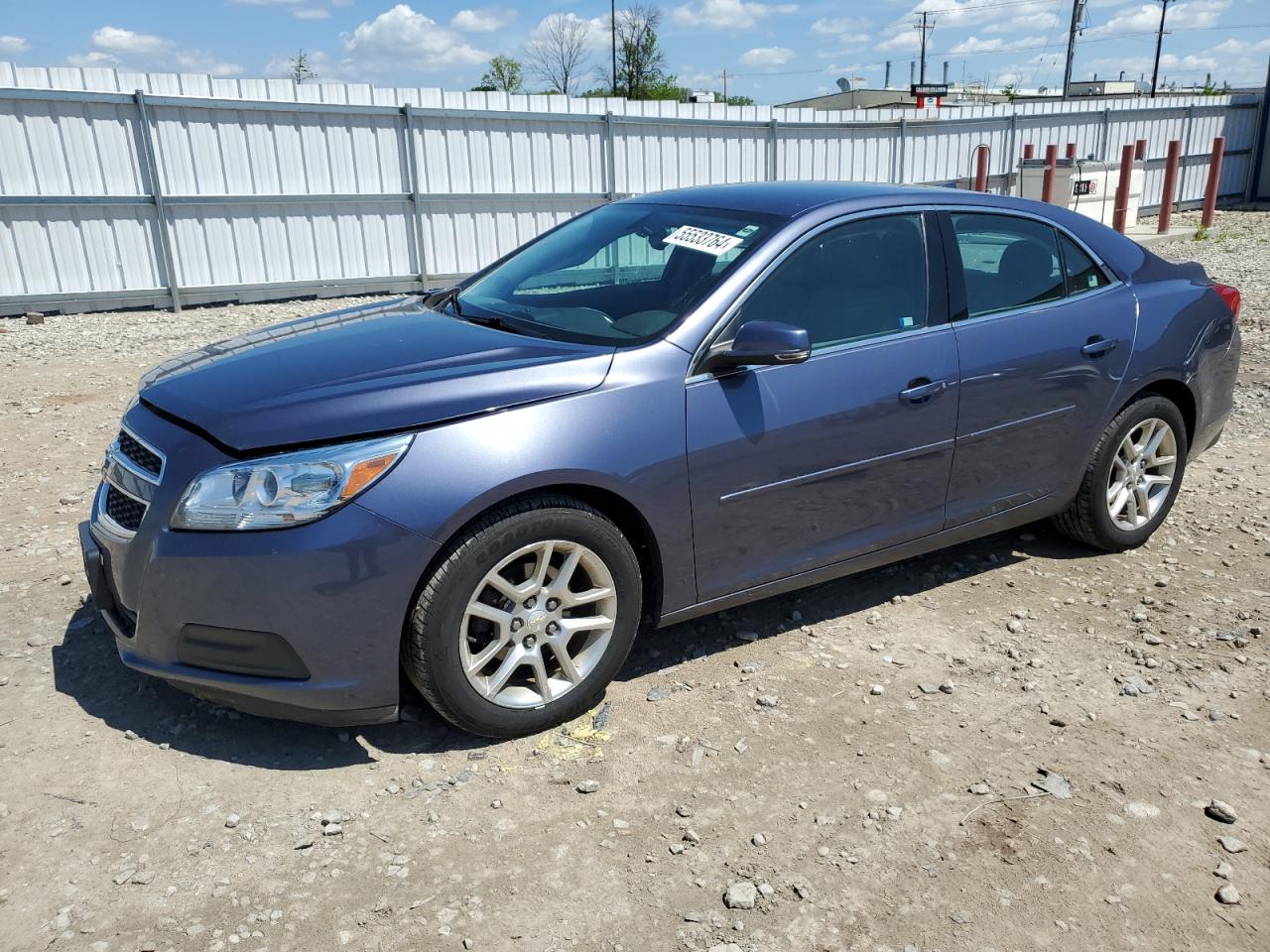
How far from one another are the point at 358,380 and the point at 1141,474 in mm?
3586

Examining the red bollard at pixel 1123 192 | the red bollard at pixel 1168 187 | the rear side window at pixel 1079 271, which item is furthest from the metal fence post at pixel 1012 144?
the rear side window at pixel 1079 271

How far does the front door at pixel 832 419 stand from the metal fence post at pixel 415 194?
35.1ft

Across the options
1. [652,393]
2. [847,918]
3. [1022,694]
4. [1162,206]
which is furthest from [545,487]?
[1162,206]

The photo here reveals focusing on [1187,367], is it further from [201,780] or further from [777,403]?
[201,780]

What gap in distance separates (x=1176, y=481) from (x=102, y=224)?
11.7 meters

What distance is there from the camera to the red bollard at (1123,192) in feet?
57.7

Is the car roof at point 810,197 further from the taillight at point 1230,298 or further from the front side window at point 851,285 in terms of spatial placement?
the taillight at point 1230,298

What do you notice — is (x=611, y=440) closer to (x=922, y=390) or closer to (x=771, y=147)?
(x=922, y=390)

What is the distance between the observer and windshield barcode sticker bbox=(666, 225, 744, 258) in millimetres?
3564

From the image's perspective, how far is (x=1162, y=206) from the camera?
64.1ft

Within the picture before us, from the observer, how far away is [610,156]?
14.8 m

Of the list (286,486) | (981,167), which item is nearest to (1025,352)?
(286,486)

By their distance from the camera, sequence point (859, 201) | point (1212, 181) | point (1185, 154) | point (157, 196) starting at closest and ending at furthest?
point (859, 201)
point (157, 196)
point (1212, 181)
point (1185, 154)

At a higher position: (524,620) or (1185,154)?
(1185,154)
